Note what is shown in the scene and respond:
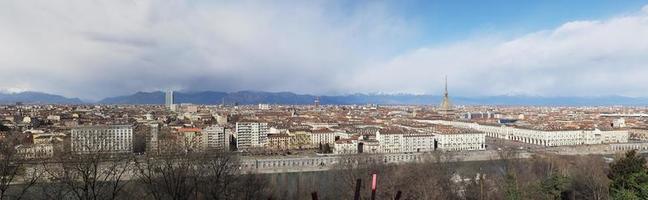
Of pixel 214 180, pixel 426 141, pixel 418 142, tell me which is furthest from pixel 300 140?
pixel 214 180

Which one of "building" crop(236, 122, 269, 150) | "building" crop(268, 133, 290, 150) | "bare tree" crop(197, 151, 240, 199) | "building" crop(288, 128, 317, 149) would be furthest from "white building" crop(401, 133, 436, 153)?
"bare tree" crop(197, 151, 240, 199)

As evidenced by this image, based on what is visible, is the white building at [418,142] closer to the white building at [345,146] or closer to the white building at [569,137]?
the white building at [345,146]

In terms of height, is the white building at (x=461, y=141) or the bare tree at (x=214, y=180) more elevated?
the bare tree at (x=214, y=180)

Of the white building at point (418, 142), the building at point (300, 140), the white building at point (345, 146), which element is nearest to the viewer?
the white building at point (345, 146)

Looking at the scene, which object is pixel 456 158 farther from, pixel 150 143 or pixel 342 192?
pixel 150 143

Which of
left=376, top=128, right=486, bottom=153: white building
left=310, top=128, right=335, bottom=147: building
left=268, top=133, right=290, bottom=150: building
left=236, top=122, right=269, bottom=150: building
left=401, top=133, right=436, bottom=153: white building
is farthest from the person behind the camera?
left=310, top=128, right=335, bottom=147: building

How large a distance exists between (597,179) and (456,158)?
10.5 metres

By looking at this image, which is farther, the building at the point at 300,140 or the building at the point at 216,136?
the building at the point at 300,140

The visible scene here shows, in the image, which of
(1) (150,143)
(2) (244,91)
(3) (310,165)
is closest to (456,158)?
(3) (310,165)

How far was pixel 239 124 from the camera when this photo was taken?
91.3 ft

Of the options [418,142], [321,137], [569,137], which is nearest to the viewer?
[418,142]

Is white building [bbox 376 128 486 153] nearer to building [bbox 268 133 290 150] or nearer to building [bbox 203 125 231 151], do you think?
building [bbox 268 133 290 150]

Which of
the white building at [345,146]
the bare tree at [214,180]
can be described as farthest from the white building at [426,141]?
the bare tree at [214,180]

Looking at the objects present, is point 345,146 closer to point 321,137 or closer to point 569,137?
point 321,137
